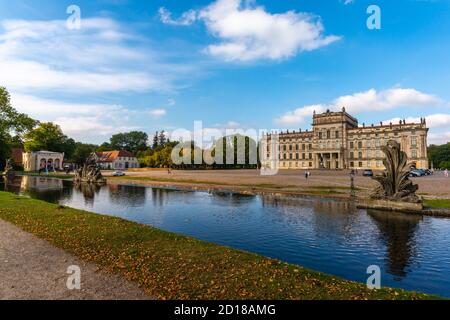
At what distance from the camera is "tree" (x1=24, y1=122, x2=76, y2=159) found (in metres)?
92.4

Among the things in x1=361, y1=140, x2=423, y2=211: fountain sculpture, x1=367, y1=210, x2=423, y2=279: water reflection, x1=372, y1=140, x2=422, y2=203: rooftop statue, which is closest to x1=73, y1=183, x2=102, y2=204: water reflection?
x1=367, y1=210, x2=423, y2=279: water reflection

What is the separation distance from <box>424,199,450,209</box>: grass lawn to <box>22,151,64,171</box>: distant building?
102m

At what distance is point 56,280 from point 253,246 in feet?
26.6

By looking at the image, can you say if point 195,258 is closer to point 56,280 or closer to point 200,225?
point 56,280

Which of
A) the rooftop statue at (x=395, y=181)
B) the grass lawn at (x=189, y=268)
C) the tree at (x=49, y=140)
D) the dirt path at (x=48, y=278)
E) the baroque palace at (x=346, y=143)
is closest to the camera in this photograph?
the dirt path at (x=48, y=278)

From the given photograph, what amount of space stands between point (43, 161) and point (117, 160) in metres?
31.1

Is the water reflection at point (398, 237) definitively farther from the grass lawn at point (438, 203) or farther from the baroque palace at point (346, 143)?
the baroque palace at point (346, 143)

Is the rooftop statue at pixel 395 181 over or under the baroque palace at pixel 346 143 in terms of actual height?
under

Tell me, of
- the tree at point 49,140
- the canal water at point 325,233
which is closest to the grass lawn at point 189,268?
the canal water at point 325,233

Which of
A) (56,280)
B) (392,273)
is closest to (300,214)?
(392,273)

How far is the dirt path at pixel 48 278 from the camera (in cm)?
695

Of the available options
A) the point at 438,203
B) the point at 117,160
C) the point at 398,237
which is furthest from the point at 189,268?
the point at 117,160

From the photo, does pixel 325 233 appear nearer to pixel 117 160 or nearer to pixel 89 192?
pixel 89 192

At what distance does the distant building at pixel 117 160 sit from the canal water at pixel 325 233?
104 meters
